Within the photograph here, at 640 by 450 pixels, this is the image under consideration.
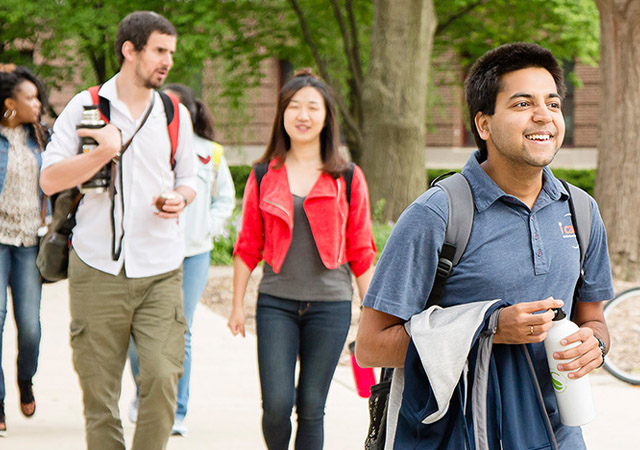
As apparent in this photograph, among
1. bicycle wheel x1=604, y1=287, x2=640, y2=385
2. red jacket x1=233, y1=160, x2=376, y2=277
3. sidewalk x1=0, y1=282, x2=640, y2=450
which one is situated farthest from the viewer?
bicycle wheel x1=604, y1=287, x2=640, y2=385

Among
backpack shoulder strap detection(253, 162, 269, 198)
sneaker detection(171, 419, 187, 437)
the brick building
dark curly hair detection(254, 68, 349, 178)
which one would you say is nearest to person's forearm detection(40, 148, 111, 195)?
backpack shoulder strap detection(253, 162, 269, 198)

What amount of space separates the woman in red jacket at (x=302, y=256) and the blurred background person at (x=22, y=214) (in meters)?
1.65

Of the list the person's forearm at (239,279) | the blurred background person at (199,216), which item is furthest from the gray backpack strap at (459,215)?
the blurred background person at (199,216)

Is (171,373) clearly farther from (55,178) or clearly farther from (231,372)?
(231,372)

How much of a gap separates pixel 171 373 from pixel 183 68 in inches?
558

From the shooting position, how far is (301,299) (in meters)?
4.27

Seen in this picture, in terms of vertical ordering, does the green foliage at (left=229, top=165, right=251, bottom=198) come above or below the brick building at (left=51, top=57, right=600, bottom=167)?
below

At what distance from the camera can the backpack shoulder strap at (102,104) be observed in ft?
13.3

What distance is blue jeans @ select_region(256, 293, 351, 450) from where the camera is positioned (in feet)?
13.7

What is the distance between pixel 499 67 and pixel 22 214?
12.4 feet

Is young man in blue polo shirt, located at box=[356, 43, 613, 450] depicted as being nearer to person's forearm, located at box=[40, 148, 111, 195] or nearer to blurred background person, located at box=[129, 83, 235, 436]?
person's forearm, located at box=[40, 148, 111, 195]

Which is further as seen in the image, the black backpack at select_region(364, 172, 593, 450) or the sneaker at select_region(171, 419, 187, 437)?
the sneaker at select_region(171, 419, 187, 437)

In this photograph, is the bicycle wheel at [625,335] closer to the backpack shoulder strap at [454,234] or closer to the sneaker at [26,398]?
the sneaker at [26,398]

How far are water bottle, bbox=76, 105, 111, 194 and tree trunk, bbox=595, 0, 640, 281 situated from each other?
26.9 feet
